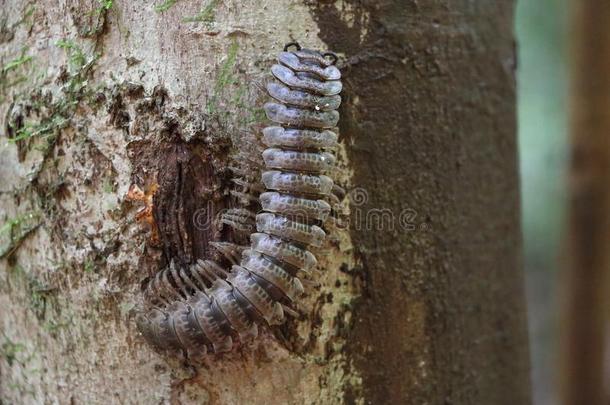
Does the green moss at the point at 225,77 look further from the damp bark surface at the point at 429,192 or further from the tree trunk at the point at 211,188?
the damp bark surface at the point at 429,192

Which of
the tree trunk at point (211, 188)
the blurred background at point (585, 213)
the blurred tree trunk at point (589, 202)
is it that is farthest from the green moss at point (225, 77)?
the blurred tree trunk at point (589, 202)

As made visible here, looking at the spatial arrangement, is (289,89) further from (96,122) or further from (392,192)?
(96,122)

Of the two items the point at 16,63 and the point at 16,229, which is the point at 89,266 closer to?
the point at 16,229

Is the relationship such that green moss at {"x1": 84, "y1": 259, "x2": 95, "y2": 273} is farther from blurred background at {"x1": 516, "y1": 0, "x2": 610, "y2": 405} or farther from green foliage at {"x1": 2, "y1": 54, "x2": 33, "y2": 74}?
blurred background at {"x1": 516, "y1": 0, "x2": 610, "y2": 405}

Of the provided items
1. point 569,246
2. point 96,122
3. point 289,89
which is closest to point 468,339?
point 289,89

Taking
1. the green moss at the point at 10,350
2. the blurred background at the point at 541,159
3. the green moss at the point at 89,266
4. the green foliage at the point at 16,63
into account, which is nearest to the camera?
the green moss at the point at 89,266

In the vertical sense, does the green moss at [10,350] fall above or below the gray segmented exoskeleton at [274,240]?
below

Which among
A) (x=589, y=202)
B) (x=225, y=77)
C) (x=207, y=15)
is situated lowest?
→ (x=589, y=202)

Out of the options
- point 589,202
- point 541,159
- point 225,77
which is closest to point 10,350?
point 225,77
